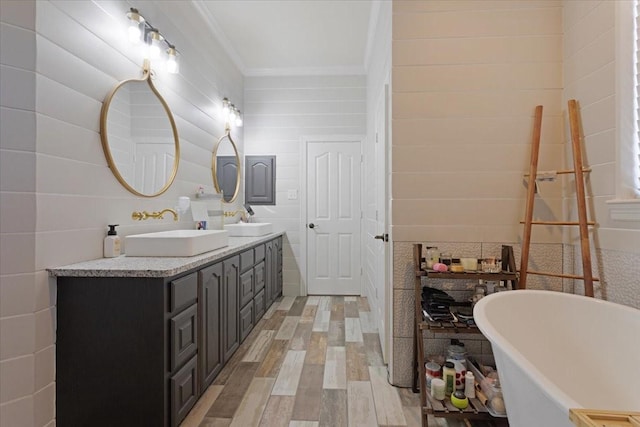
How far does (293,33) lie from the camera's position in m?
3.37

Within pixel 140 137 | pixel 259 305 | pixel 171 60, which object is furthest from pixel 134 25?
pixel 259 305

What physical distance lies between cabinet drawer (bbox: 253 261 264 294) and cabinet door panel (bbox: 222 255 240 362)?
447mm

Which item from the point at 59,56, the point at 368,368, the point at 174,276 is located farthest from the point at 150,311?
the point at 368,368

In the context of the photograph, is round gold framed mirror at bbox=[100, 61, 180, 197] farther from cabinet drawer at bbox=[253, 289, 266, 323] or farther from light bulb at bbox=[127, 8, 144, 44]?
cabinet drawer at bbox=[253, 289, 266, 323]

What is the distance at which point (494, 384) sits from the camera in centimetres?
169

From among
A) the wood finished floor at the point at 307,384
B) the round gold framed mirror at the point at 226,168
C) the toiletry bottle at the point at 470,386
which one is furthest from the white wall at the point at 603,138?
the round gold framed mirror at the point at 226,168

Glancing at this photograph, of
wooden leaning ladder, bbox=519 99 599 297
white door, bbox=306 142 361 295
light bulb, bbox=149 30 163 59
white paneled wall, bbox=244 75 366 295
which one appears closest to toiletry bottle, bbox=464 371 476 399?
wooden leaning ladder, bbox=519 99 599 297

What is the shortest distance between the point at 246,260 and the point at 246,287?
0.23m

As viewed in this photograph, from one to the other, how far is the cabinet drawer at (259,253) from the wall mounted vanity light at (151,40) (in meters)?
1.59

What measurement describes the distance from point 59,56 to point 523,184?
253 centimetres

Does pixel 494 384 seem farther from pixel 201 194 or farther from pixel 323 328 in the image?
pixel 201 194

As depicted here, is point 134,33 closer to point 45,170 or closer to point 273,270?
point 45,170

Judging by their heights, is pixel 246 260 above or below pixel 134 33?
below

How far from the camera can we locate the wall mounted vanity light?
198 centimetres
